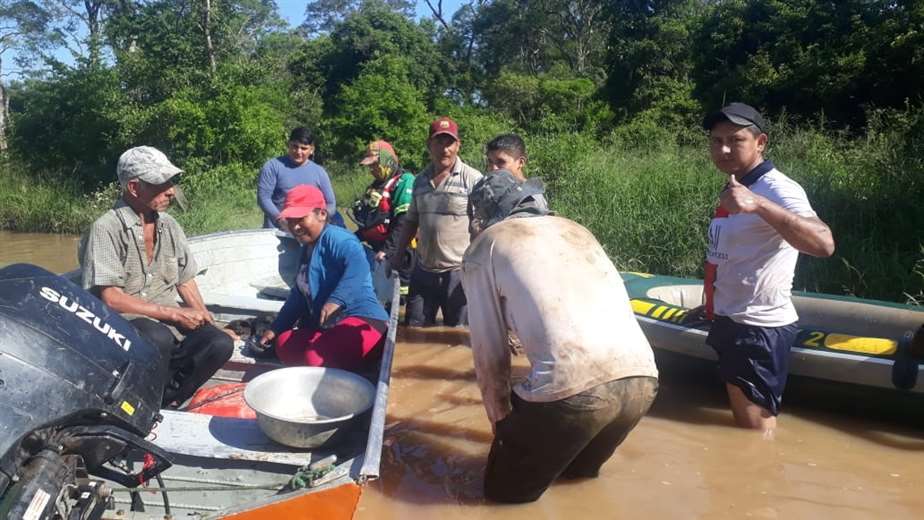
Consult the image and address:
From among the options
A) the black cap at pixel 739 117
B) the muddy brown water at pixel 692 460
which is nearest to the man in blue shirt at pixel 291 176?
the muddy brown water at pixel 692 460

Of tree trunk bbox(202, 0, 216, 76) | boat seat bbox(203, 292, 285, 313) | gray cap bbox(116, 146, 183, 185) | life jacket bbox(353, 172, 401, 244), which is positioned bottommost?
boat seat bbox(203, 292, 285, 313)

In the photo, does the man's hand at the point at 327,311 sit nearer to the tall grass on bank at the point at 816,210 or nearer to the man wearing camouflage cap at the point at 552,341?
the man wearing camouflage cap at the point at 552,341

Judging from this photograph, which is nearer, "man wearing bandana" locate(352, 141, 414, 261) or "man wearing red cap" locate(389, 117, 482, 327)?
"man wearing red cap" locate(389, 117, 482, 327)

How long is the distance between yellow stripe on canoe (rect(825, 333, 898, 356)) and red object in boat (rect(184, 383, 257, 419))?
3079 mm

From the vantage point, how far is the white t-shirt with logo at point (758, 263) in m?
3.30

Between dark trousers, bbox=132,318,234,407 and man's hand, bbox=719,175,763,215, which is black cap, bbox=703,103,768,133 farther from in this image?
dark trousers, bbox=132,318,234,407

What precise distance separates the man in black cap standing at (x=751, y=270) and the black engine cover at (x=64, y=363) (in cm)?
253

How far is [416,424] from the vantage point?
4156mm

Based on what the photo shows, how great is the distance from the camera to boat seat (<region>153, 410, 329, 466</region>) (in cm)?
261

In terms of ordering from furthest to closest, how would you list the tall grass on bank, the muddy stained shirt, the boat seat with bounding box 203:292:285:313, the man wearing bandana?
the tall grass on bank, the man wearing bandana, the boat seat with bounding box 203:292:285:313, the muddy stained shirt

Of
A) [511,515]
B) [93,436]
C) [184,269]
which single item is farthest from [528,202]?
[184,269]

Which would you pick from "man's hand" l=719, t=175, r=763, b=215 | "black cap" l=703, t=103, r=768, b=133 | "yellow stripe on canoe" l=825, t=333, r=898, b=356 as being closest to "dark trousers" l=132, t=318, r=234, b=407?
"man's hand" l=719, t=175, r=763, b=215

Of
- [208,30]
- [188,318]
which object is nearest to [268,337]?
[188,318]

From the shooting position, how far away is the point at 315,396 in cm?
317
